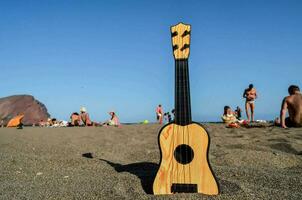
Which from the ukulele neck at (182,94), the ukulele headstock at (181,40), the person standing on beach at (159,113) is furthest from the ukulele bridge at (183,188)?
the person standing on beach at (159,113)

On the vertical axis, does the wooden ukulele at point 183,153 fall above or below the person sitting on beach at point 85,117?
below

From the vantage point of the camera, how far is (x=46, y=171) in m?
4.08

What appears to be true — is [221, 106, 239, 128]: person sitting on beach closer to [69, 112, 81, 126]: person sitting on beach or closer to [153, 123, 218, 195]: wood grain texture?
[69, 112, 81, 126]: person sitting on beach

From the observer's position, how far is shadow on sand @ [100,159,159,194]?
310 centimetres

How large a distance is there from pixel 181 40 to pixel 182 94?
0.54m

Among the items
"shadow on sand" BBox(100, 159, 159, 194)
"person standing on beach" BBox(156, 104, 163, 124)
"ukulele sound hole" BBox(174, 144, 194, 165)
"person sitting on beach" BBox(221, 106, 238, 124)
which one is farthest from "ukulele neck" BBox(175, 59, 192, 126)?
"person standing on beach" BBox(156, 104, 163, 124)

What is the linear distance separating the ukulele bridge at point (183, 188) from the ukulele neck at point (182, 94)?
0.54 metres

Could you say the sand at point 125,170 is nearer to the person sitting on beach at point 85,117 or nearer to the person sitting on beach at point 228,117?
the person sitting on beach at point 228,117

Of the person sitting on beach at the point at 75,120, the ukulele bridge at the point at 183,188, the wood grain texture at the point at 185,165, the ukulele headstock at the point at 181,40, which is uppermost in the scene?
the ukulele headstock at the point at 181,40

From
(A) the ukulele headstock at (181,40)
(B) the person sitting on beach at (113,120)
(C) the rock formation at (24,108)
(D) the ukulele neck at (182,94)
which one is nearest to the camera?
(D) the ukulele neck at (182,94)

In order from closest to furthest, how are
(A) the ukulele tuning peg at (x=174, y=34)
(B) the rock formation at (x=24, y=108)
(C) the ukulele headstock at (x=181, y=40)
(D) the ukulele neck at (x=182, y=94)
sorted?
(D) the ukulele neck at (x=182, y=94)
(C) the ukulele headstock at (x=181, y=40)
(A) the ukulele tuning peg at (x=174, y=34)
(B) the rock formation at (x=24, y=108)

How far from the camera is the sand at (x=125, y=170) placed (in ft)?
9.45

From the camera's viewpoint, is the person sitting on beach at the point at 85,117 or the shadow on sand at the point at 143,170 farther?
the person sitting on beach at the point at 85,117

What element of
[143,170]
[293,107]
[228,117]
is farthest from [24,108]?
[143,170]
